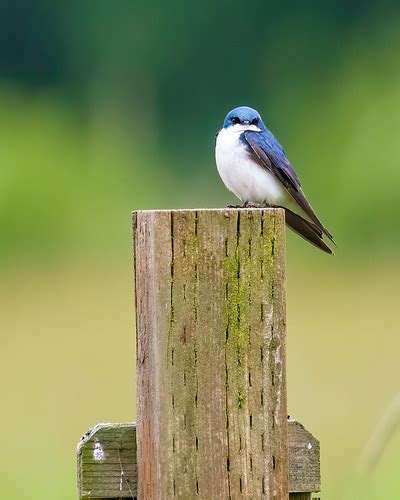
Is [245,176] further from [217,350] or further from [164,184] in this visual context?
[164,184]

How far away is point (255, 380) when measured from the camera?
1807 millimetres

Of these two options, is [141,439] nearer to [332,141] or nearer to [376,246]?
[376,246]

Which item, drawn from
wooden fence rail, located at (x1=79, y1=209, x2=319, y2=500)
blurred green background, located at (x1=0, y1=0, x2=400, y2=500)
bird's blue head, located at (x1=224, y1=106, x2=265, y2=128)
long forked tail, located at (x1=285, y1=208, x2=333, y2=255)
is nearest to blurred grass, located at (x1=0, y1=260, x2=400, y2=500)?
blurred green background, located at (x1=0, y1=0, x2=400, y2=500)

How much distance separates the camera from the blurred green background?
596 cm

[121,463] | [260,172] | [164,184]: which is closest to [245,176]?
[260,172]

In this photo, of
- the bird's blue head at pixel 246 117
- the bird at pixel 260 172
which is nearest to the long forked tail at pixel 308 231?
the bird at pixel 260 172

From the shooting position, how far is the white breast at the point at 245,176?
12.3ft

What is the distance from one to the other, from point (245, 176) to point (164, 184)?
380 inches

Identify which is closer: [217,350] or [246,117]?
[217,350]

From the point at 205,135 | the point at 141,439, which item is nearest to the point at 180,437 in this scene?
the point at 141,439

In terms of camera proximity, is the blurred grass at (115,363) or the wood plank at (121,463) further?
the blurred grass at (115,363)

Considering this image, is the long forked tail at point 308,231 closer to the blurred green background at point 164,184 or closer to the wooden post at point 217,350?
the blurred green background at point 164,184

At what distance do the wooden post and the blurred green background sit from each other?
0.49ft

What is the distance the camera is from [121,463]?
1.90 meters
